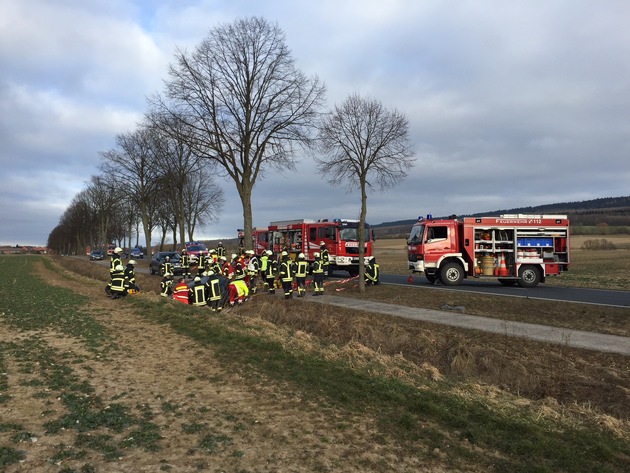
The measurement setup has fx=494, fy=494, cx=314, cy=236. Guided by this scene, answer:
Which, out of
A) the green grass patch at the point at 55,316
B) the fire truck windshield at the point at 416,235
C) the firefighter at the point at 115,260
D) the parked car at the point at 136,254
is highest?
the fire truck windshield at the point at 416,235

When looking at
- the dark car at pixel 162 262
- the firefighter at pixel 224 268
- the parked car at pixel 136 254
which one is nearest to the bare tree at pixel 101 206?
the parked car at pixel 136 254

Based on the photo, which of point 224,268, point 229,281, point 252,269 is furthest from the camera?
point 224,268

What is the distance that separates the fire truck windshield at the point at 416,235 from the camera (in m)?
20.8

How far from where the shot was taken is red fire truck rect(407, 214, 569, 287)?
2055cm

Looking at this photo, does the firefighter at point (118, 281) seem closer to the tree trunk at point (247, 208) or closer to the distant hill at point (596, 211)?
the tree trunk at point (247, 208)

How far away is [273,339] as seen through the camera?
9.09 metres

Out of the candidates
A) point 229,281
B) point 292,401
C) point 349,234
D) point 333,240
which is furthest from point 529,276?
point 292,401

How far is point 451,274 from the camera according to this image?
20531 millimetres

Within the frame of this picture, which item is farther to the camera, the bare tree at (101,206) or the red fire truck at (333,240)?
the bare tree at (101,206)

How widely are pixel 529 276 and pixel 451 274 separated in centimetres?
338

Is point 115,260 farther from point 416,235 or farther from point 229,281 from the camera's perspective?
point 416,235

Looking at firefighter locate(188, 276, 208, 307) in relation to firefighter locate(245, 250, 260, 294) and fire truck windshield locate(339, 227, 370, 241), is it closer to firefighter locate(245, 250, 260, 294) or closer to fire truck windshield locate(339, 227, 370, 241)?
firefighter locate(245, 250, 260, 294)

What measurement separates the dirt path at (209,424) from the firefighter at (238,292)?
8477 mm

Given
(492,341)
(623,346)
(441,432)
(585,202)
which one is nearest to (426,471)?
(441,432)
